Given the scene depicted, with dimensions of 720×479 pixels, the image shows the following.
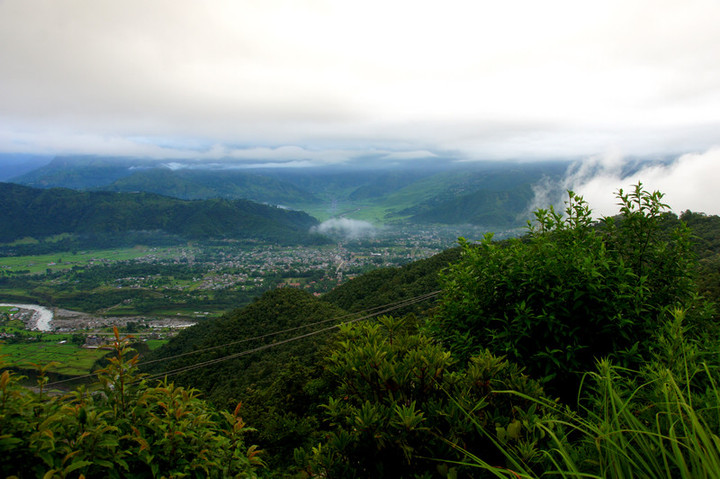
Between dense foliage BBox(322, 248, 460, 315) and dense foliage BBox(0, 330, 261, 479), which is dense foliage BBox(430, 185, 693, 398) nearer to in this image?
dense foliage BBox(0, 330, 261, 479)

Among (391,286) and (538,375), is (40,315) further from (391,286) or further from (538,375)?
(538,375)

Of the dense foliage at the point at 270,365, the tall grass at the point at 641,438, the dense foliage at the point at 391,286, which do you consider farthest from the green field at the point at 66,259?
the tall grass at the point at 641,438

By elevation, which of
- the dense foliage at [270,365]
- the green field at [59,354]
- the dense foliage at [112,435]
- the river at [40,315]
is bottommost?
the river at [40,315]

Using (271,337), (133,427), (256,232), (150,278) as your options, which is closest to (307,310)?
(271,337)

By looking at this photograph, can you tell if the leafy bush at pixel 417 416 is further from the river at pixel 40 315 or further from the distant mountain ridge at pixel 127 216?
the distant mountain ridge at pixel 127 216

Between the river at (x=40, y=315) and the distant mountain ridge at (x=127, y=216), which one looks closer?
the river at (x=40, y=315)

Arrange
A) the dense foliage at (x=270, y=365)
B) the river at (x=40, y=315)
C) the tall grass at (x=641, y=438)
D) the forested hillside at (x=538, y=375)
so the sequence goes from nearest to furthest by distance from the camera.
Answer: the tall grass at (x=641, y=438) < the forested hillside at (x=538, y=375) < the dense foliage at (x=270, y=365) < the river at (x=40, y=315)
